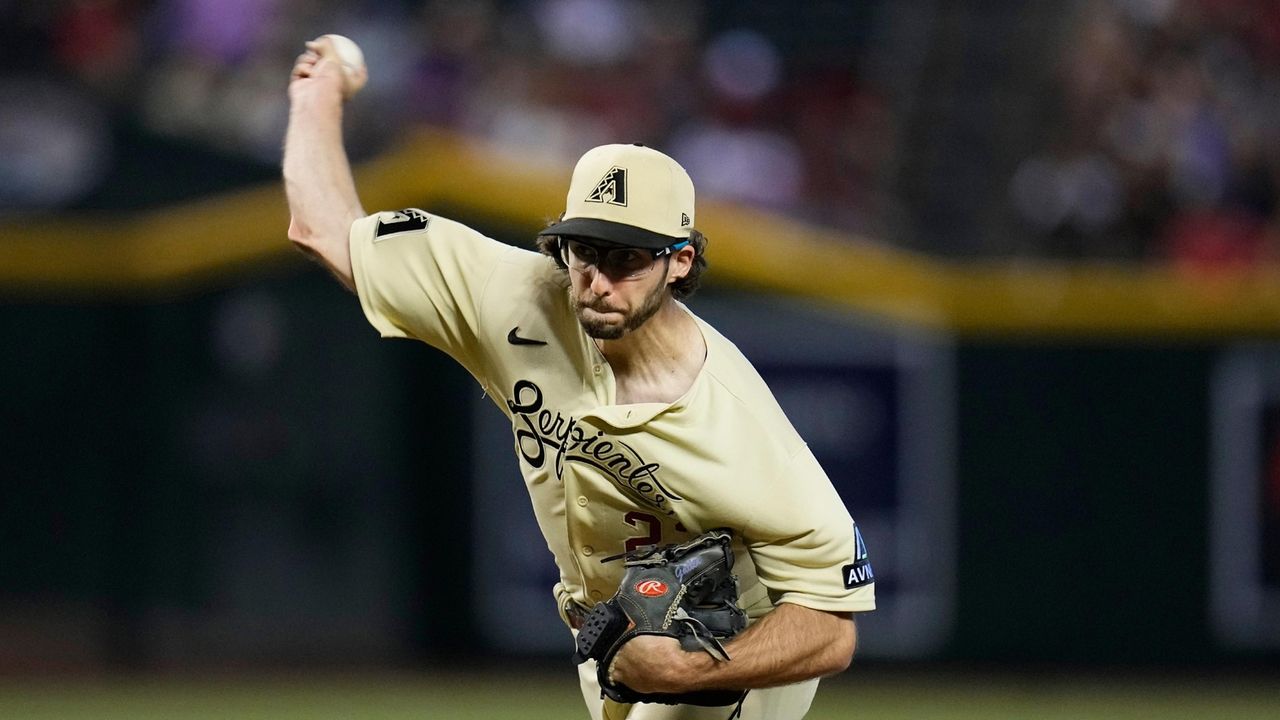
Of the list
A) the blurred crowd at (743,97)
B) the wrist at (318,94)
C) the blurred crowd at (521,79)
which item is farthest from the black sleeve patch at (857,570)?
the blurred crowd at (521,79)

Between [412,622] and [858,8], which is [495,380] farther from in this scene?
[858,8]

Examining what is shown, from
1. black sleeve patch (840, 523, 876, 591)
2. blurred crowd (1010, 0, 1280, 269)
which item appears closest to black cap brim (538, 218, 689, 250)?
black sleeve patch (840, 523, 876, 591)

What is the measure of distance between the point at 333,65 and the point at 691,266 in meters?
1.01

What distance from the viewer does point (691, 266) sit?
4.14 metres

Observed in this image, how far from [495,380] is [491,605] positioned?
5.23 m

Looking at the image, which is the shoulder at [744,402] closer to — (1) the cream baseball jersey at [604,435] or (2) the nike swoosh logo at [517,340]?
(1) the cream baseball jersey at [604,435]

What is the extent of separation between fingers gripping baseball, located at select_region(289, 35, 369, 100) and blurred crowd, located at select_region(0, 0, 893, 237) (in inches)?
241

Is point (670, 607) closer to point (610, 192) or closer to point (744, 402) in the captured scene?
point (744, 402)

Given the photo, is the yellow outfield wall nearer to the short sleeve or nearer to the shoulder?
the short sleeve

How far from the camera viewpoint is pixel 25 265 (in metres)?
9.36

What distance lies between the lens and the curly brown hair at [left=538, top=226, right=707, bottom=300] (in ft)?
13.4

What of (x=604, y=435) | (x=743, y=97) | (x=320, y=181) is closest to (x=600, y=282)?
(x=604, y=435)

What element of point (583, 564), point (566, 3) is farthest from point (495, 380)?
point (566, 3)

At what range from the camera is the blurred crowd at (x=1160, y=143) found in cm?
1072
